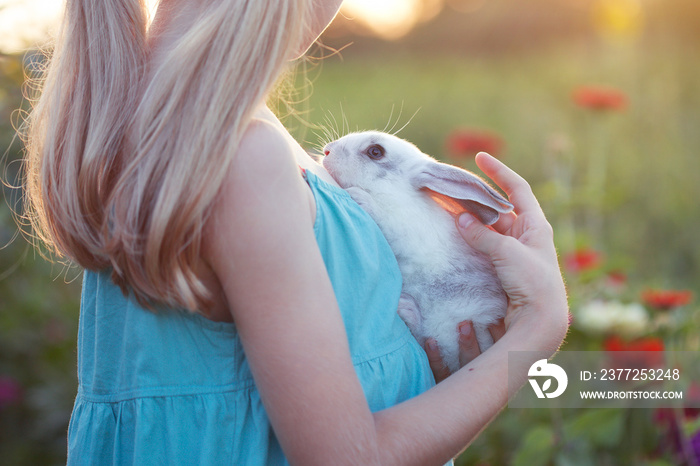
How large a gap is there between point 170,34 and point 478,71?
6318mm

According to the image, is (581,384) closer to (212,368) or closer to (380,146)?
(380,146)

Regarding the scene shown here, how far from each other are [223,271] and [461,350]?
0.67 meters

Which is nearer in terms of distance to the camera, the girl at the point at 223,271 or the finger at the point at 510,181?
the girl at the point at 223,271

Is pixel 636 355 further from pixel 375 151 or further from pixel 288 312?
pixel 288 312

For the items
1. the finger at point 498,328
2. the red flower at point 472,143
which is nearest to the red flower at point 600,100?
the red flower at point 472,143

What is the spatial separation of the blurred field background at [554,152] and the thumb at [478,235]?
0.43 metres

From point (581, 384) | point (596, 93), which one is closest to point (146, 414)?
point (581, 384)

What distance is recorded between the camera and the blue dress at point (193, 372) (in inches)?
39.2

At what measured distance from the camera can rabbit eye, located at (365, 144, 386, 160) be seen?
164 centimetres

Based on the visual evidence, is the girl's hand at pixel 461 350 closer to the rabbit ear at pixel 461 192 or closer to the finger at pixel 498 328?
the finger at pixel 498 328

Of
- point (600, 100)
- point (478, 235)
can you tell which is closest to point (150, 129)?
point (478, 235)

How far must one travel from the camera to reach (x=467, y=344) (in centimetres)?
130

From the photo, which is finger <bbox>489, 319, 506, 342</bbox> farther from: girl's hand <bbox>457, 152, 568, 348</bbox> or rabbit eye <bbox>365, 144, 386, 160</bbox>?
rabbit eye <bbox>365, 144, 386, 160</bbox>

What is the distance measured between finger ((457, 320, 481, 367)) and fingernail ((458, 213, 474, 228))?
9.6 inches
